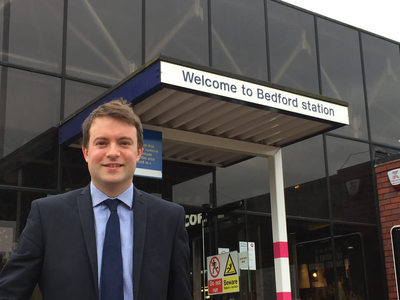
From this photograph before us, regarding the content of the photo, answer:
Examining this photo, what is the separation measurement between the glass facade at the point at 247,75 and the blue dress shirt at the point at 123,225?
17.6 feet

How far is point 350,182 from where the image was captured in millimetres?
10977

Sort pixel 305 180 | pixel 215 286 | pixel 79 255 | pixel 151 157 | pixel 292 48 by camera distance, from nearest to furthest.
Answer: pixel 79 255 → pixel 151 157 → pixel 215 286 → pixel 305 180 → pixel 292 48

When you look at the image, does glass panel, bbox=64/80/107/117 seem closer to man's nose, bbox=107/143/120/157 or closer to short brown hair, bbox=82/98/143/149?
short brown hair, bbox=82/98/143/149

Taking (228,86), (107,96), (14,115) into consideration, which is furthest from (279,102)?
(14,115)

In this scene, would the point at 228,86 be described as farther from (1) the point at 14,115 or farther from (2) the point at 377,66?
(2) the point at 377,66

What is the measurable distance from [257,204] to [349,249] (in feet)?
7.81

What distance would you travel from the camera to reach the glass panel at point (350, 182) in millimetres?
10711

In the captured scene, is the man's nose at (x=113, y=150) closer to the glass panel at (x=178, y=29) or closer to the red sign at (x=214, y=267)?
the red sign at (x=214, y=267)

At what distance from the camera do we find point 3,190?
699cm

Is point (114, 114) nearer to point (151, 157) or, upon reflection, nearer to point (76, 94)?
point (151, 157)

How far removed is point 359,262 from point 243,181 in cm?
311

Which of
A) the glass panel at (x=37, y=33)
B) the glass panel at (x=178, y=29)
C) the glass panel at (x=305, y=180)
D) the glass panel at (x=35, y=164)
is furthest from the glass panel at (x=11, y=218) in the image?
the glass panel at (x=305, y=180)

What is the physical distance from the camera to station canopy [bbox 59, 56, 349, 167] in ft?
19.9

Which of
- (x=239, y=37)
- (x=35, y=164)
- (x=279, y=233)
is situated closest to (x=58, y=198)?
(x=35, y=164)
